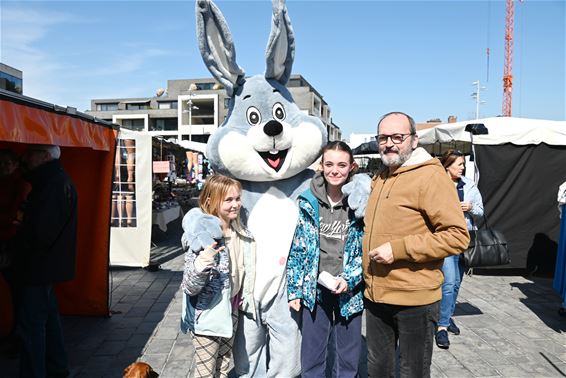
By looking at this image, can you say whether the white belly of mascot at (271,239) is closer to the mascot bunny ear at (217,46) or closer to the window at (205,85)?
the mascot bunny ear at (217,46)

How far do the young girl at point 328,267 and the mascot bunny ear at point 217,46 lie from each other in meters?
0.93

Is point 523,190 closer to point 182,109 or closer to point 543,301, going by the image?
point 543,301

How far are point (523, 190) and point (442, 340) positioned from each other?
390 centimetres

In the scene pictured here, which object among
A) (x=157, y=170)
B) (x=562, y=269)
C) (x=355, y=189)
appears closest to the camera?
(x=355, y=189)

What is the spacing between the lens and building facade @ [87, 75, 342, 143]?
54562mm

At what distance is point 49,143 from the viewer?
115 inches

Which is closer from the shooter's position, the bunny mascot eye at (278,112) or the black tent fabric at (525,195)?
the bunny mascot eye at (278,112)

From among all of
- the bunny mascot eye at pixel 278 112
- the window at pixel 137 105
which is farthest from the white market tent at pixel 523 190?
the window at pixel 137 105

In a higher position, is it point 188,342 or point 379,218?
point 379,218

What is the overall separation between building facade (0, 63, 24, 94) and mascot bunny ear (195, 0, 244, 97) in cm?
163

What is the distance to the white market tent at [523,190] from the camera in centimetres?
641

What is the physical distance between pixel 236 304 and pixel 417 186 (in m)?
1.33

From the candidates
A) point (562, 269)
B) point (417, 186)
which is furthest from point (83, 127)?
point (562, 269)

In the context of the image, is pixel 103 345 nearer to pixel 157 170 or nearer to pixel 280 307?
pixel 280 307
